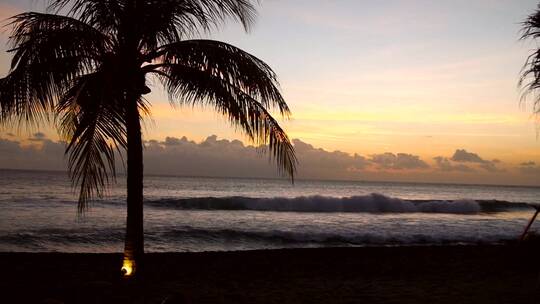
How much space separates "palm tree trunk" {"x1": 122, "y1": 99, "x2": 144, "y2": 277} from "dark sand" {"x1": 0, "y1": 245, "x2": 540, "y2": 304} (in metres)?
0.59

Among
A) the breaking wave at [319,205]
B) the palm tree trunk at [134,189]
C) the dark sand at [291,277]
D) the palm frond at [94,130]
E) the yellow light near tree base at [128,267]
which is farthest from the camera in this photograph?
the breaking wave at [319,205]

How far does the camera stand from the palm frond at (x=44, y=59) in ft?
19.1

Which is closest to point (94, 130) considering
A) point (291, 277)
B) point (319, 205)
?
point (291, 277)

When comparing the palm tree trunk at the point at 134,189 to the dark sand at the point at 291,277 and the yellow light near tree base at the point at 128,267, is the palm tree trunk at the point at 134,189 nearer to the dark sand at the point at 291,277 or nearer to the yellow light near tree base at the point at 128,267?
the yellow light near tree base at the point at 128,267

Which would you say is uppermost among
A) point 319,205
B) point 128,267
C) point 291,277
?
point 128,267

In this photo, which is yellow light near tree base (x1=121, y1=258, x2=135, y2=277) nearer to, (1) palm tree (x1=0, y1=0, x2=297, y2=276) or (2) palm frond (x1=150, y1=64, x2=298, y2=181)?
(1) palm tree (x1=0, y1=0, x2=297, y2=276)

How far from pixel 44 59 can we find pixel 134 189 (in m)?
2.17

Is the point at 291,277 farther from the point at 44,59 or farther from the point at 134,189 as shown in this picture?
the point at 44,59

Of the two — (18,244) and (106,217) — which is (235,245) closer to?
(18,244)

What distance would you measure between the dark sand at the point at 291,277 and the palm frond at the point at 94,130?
1687 mm

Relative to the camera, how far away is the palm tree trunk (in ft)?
20.9

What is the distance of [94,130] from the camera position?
18.0ft

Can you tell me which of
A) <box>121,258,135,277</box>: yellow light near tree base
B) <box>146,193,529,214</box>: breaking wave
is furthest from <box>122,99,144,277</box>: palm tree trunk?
<box>146,193,529,214</box>: breaking wave

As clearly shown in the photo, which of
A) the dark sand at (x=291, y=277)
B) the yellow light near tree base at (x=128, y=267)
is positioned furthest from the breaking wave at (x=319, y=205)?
the yellow light near tree base at (x=128, y=267)
